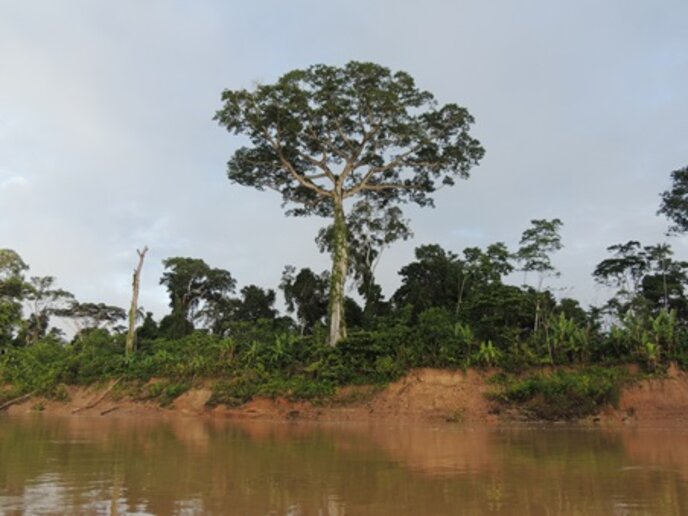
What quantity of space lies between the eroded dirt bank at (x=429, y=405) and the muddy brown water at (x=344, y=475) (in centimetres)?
531

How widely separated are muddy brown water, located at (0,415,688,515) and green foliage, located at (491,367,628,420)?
4.75m

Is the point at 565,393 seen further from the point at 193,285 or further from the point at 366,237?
the point at 193,285

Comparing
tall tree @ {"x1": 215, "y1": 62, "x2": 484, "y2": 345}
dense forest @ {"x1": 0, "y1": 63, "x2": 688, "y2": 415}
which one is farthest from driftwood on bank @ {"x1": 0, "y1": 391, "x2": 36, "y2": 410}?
tall tree @ {"x1": 215, "y1": 62, "x2": 484, "y2": 345}

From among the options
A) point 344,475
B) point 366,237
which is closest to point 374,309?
point 366,237

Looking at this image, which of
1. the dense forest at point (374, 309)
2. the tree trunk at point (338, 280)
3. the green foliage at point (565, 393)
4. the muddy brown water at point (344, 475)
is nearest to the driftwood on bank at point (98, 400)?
the dense forest at point (374, 309)

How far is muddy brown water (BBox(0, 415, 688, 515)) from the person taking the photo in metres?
5.90

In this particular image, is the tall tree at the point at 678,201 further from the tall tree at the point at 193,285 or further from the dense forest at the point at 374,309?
the tall tree at the point at 193,285

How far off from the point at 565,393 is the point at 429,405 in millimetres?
4716

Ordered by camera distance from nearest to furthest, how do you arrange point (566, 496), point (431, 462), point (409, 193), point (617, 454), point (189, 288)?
point (566, 496) < point (431, 462) < point (617, 454) < point (409, 193) < point (189, 288)

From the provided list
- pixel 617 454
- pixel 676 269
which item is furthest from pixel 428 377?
pixel 676 269

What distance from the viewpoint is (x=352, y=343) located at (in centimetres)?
2258

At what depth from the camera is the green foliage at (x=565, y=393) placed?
18.7 meters

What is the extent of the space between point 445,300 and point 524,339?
1332 centimetres

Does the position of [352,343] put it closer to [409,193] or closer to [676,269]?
[409,193]
